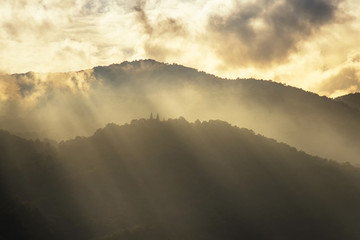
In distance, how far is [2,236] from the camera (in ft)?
646
